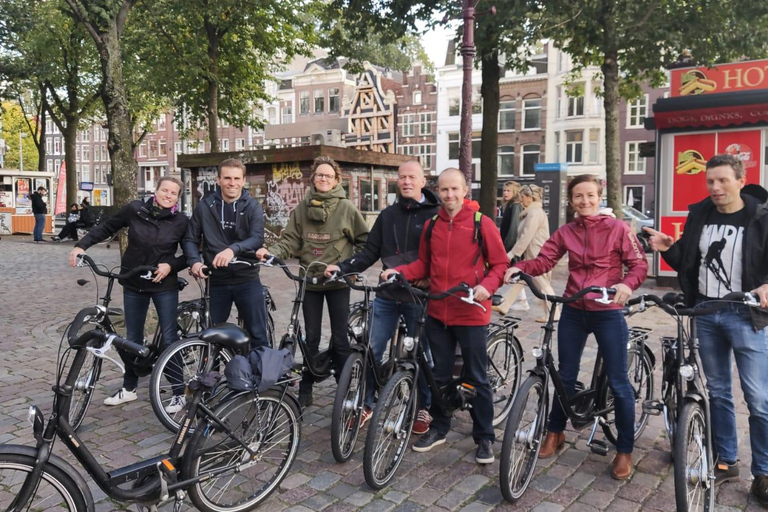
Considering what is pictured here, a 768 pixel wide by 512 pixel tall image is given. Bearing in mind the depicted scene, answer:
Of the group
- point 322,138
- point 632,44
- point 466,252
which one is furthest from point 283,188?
point 466,252

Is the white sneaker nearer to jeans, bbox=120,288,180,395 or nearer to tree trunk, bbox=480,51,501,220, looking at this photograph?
jeans, bbox=120,288,180,395

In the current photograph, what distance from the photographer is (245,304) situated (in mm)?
4914

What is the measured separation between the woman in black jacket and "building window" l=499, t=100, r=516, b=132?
39.1 meters

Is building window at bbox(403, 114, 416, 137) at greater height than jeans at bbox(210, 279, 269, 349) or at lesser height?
greater

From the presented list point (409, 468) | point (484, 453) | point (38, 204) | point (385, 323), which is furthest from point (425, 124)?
point (409, 468)

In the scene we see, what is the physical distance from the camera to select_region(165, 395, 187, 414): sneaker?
4441mm

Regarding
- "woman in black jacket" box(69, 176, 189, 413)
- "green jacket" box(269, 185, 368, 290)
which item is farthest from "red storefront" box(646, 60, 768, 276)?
"woman in black jacket" box(69, 176, 189, 413)

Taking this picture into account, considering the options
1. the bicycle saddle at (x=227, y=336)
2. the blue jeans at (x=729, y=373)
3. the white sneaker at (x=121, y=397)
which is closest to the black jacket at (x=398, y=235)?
the bicycle saddle at (x=227, y=336)

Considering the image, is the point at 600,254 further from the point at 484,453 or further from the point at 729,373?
the point at 484,453

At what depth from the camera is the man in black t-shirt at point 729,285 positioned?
11.3ft

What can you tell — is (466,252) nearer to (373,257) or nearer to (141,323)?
(373,257)

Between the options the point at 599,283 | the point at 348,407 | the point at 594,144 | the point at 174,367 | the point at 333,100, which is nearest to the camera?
the point at 599,283

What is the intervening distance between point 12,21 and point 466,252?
2072cm

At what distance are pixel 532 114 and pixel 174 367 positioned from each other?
3961cm
